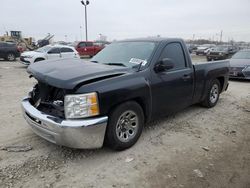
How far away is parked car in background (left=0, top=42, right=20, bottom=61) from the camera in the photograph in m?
19.8

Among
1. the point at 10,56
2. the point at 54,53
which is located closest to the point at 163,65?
the point at 54,53

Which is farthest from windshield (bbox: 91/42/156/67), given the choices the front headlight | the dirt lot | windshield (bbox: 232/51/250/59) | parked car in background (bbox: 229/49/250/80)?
windshield (bbox: 232/51/250/59)

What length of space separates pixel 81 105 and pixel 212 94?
4.08m

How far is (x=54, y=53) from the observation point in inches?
616

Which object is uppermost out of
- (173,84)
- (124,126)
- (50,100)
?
(173,84)

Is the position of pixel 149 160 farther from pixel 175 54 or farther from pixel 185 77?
pixel 175 54

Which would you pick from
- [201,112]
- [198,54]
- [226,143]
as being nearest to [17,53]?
[201,112]

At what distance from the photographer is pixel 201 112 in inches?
225

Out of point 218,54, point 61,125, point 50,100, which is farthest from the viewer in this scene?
point 218,54

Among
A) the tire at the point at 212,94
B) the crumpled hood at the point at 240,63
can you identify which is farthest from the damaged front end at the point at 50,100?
the crumpled hood at the point at 240,63

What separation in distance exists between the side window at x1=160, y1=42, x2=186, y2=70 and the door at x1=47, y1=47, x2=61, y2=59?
12.1m

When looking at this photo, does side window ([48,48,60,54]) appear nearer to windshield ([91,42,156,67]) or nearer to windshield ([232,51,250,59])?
windshield ([232,51,250,59])

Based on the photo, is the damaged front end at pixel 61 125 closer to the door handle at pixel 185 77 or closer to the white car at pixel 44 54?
the door handle at pixel 185 77

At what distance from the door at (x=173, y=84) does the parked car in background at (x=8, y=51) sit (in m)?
18.8
